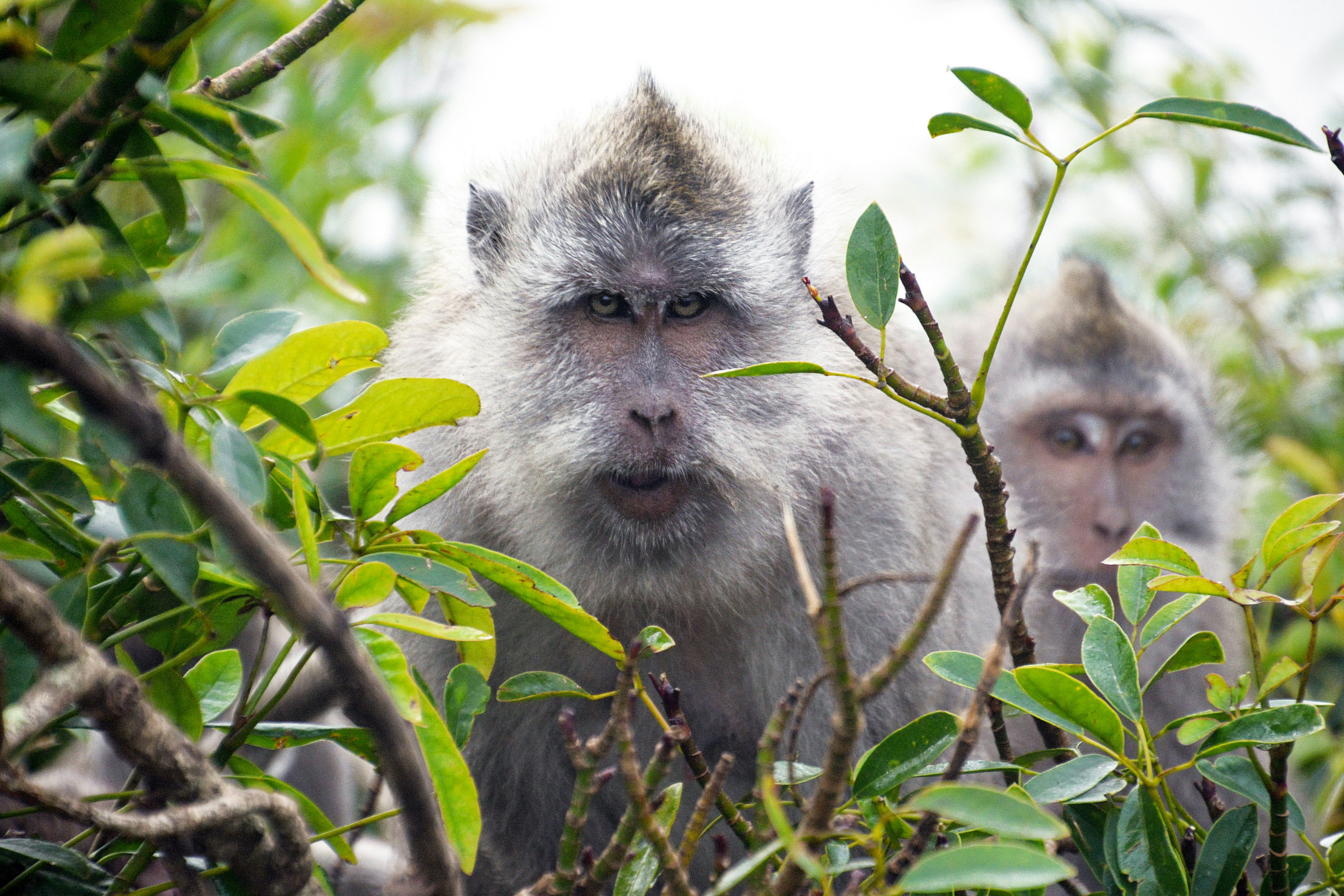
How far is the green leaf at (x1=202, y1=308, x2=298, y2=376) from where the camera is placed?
1243 mm

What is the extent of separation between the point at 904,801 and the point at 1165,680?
252 centimetres

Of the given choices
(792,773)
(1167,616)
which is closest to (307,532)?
(792,773)

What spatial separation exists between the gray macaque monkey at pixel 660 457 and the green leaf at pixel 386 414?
0.75 metres

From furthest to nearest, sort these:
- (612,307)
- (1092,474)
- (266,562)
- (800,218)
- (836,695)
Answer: (1092,474), (800,218), (612,307), (836,695), (266,562)

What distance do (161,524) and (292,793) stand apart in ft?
2.04

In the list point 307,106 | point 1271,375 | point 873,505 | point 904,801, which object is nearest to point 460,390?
point 904,801

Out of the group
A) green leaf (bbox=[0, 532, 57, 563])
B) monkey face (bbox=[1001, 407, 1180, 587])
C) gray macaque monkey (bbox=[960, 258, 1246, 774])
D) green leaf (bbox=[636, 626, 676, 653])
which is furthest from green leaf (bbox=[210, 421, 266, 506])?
monkey face (bbox=[1001, 407, 1180, 587])

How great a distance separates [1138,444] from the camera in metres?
4.00

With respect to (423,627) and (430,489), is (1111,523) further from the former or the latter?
(423,627)

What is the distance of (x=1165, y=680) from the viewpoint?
11.2 ft

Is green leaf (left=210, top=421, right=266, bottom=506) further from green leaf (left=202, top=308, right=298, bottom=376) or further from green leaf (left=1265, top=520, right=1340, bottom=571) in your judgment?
green leaf (left=1265, top=520, right=1340, bottom=571)

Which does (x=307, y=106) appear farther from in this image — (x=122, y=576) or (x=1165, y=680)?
(x=1165, y=680)

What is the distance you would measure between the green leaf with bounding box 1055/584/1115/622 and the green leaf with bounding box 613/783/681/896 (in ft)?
1.82

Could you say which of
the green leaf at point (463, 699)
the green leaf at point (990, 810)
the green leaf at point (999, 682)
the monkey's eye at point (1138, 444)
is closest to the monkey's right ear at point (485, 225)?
the green leaf at point (463, 699)
